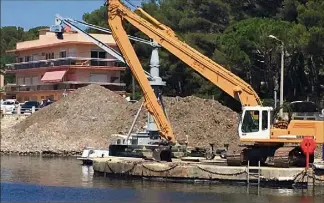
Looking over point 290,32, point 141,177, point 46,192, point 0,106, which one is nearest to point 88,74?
point 0,106

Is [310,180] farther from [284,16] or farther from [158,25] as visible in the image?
[284,16]

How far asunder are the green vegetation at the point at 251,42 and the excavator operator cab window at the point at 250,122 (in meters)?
24.0

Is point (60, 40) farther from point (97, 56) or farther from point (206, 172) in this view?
point (206, 172)

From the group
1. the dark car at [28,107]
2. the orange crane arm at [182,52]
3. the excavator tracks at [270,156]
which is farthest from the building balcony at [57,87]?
the excavator tracks at [270,156]

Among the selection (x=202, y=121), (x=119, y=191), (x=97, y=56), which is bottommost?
(x=119, y=191)

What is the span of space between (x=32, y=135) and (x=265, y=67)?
21.5 metres

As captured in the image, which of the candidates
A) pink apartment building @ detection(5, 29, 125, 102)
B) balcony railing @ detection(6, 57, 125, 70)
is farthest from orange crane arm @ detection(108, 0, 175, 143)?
balcony railing @ detection(6, 57, 125, 70)

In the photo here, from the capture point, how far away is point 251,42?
68500 mm

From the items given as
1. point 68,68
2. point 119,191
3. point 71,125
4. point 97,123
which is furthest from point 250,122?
point 68,68

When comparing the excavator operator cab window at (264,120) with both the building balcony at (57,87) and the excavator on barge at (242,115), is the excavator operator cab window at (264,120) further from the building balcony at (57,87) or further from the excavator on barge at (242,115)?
the building balcony at (57,87)

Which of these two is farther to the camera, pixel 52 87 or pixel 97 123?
pixel 52 87

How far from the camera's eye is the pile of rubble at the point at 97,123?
63.2 metres

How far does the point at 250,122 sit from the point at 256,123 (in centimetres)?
33

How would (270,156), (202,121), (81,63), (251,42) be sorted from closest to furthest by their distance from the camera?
(270,156) → (202,121) → (251,42) → (81,63)
